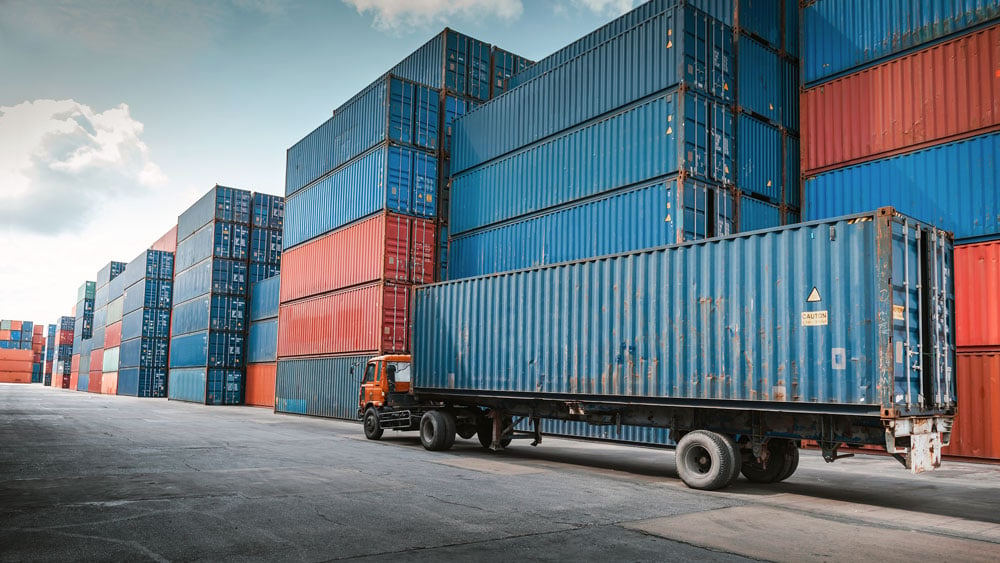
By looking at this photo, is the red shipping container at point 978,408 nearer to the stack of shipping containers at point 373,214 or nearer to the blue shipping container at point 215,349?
the stack of shipping containers at point 373,214

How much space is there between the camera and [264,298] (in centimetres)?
4300

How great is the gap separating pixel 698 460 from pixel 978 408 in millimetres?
7965

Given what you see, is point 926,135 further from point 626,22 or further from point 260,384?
point 260,384

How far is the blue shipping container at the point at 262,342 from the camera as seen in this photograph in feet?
133

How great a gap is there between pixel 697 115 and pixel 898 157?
5.09 metres

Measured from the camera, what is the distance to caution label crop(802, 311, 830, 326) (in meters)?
9.45

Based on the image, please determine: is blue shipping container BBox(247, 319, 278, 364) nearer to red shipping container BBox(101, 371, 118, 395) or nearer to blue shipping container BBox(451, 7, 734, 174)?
blue shipping container BBox(451, 7, 734, 174)

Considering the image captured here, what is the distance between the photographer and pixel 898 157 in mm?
17281

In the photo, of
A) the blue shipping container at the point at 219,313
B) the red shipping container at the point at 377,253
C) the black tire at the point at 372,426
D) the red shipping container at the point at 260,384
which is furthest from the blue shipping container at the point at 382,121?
the blue shipping container at the point at 219,313

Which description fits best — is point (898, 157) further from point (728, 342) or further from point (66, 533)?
point (66, 533)

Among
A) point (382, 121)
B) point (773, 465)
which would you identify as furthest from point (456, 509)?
point (382, 121)

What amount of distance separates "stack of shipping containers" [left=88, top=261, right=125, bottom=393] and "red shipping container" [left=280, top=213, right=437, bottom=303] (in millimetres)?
52950

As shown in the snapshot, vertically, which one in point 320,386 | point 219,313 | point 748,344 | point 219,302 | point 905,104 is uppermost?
point 905,104

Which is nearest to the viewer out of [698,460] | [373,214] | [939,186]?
[698,460]
